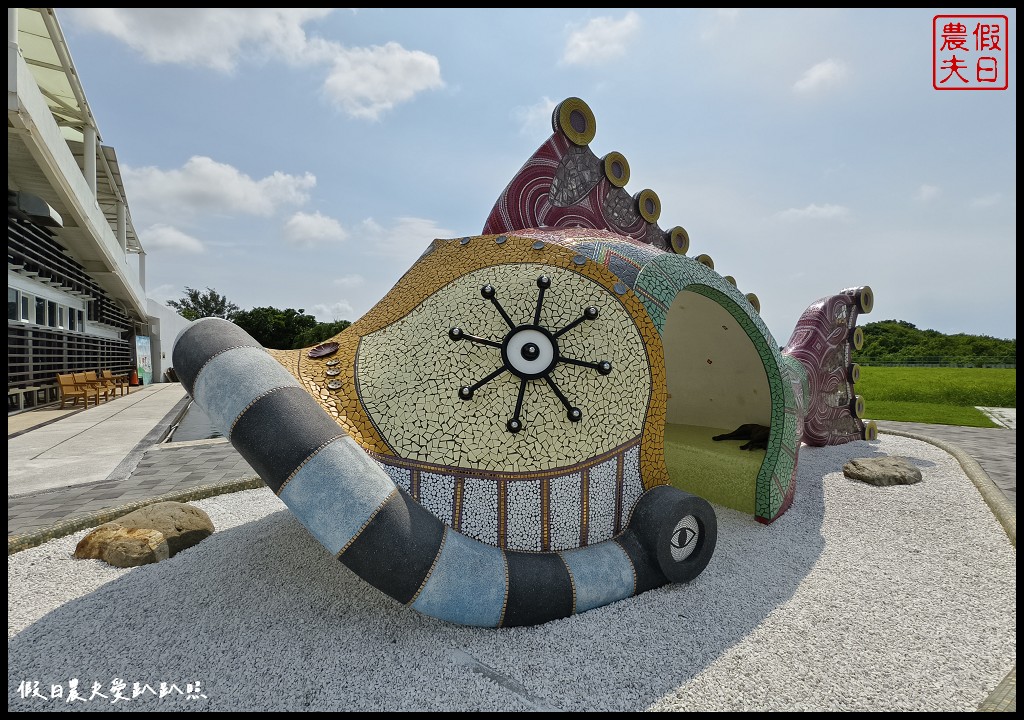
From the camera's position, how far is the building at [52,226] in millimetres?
11531

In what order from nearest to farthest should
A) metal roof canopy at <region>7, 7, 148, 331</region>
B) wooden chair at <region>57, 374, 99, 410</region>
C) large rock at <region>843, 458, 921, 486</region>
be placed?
large rock at <region>843, 458, 921, 486</region>, metal roof canopy at <region>7, 7, 148, 331</region>, wooden chair at <region>57, 374, 99, 410</region>

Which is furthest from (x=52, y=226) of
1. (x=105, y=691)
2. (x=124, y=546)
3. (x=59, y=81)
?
(x=105, y=691)

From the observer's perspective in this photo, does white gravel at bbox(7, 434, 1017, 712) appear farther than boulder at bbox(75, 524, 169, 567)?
No

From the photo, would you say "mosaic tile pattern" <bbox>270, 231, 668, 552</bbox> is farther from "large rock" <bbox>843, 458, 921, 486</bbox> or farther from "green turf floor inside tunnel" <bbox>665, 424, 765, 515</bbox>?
"large rock" <bbox>843, 458, 921, 486</bbox>

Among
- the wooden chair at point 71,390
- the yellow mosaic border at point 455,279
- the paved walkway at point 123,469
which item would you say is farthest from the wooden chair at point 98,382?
the yellow mosaic border at point 455,279

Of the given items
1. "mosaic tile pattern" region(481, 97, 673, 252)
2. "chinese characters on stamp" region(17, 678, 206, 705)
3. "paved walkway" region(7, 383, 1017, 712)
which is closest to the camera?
"chinese characters on stamp" region(17, 678, 206, 705)

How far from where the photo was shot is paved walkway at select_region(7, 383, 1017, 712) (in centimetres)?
560

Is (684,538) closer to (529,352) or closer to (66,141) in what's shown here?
(529,352)

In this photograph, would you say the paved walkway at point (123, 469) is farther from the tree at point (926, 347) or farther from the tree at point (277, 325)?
the tree at point (277, 325)

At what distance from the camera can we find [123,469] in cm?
785

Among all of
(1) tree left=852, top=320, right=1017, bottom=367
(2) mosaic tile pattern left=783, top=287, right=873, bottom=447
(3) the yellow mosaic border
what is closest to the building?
(3) the yellow mosaic border

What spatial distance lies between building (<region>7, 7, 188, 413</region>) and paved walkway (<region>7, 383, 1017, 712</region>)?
299cm

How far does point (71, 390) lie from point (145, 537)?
15.0 meters

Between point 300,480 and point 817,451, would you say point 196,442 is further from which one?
point 817,451
